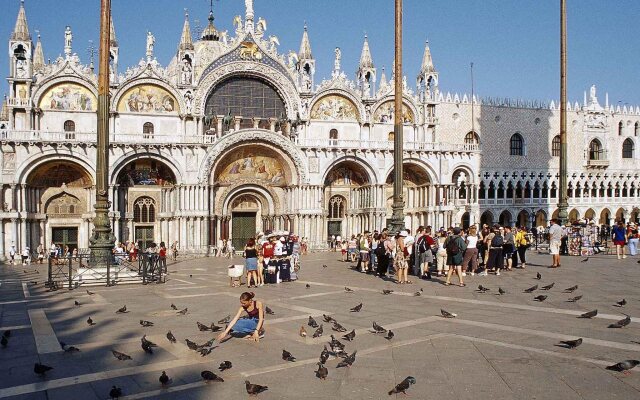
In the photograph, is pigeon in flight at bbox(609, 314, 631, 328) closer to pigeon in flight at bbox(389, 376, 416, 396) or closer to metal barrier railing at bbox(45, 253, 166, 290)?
pigeon in flight at bbox(389, 376, 416, 396)

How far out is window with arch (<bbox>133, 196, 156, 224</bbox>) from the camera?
39688 millimetres

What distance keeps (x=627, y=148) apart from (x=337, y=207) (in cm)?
3463

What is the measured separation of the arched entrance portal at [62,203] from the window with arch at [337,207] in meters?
16.8

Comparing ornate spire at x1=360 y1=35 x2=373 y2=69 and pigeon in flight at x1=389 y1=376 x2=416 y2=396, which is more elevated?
ornate spire at x1=360 y1=35 x2=373 y2=69

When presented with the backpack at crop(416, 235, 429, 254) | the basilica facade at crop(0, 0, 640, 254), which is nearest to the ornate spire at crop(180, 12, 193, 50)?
the basilica facade at crop(0, 0, 640, 254)

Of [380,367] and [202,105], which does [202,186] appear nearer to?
[202,105]

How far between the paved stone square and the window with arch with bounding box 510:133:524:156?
39124 millimetres

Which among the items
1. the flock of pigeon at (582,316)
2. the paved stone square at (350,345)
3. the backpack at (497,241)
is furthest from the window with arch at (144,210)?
the flock of pigeon at (582,316)

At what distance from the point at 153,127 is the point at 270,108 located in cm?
832

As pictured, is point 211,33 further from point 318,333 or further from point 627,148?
point 318,333

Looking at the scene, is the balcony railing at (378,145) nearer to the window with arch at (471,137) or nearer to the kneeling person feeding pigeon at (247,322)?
the window with arch at (471,137)

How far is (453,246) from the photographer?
57.1ft

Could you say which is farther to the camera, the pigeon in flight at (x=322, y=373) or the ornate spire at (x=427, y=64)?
the ornate spire at (x=427, y=64)

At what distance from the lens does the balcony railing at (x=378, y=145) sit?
4166 centimetres
